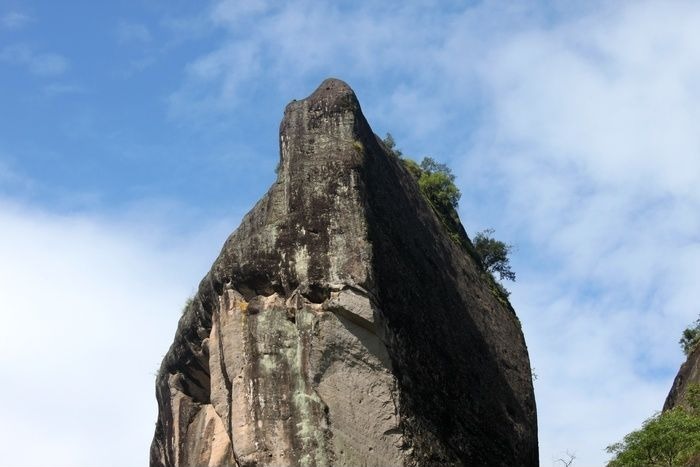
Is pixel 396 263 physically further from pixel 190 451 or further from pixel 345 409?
pixel 190 451

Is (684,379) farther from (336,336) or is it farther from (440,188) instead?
(336,336)

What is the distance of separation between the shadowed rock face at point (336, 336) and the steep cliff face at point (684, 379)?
9778 mm

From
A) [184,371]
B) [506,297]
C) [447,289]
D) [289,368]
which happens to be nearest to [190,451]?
[184,371]

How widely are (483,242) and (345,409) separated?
11.9 metres

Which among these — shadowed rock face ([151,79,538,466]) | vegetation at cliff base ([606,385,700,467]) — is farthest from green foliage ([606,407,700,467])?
shadowed rock face ([151,79,538,466])

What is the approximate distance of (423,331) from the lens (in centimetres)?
2267

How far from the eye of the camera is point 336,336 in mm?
21047

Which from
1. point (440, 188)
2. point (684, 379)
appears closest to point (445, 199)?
point (440, 188)

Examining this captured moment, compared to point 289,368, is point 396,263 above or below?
above

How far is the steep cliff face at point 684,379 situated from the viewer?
1347 inches

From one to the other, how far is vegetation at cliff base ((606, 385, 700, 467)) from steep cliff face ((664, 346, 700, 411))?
5503 mm

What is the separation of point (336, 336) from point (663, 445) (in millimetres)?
9961

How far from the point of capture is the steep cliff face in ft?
112

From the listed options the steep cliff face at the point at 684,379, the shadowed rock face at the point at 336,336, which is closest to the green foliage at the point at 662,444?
the shadowed rock face at the point at 336,336
